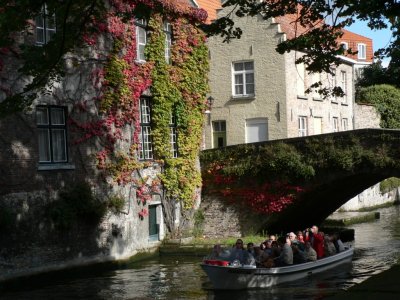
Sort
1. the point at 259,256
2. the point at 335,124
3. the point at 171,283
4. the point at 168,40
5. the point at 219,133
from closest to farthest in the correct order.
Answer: the point at 171,283, the point at 259,256, the point at 168,40, the point at 219,133, the point at 335,124

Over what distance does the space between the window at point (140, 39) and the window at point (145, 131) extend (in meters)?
1.33

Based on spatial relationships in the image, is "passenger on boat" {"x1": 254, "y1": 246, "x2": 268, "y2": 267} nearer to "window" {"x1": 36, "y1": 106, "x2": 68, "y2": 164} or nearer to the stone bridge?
the stone bridge

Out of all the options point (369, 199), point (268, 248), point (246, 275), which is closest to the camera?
point (246, 275)

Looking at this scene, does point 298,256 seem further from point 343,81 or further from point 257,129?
point 343,81

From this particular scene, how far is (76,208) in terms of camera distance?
60.1 ft


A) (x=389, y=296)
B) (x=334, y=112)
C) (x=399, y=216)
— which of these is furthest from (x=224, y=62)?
(x=389, y=296)

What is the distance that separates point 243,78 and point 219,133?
266cm

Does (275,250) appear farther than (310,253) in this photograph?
No

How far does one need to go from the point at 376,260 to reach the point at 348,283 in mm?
3525

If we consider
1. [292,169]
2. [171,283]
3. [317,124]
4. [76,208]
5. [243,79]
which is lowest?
[171,283]

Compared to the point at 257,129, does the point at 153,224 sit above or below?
below

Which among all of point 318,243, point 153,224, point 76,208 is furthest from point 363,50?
point 76,208

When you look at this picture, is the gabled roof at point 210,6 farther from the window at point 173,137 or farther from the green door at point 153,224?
the green door at point 153,224

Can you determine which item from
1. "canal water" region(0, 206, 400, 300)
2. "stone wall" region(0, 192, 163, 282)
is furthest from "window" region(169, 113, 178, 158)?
"canal water" region(0, 206, 400, 300)
